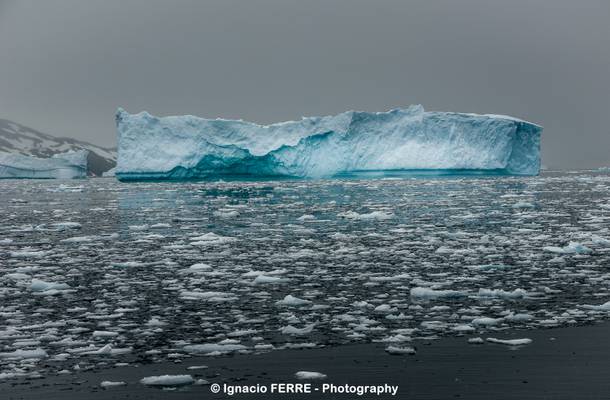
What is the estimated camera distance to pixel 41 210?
22062 millimetres

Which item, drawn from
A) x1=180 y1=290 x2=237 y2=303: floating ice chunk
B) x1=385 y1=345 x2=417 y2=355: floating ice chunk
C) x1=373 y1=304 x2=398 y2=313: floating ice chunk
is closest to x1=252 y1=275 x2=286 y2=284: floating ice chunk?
x1=180 y1=290 x2=237 y2=303: floating ice chunk

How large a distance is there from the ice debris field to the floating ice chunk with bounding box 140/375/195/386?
0.06ft

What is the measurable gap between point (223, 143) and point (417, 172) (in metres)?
14.3

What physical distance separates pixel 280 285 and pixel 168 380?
351 centimetres

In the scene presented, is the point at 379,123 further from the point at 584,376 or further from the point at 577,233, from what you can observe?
the point at 584,376

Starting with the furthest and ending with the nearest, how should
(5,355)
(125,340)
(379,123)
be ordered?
(379,123) → (125,340) → (5,355)

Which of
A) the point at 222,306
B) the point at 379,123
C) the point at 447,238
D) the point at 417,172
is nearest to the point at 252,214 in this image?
the point at 447,238

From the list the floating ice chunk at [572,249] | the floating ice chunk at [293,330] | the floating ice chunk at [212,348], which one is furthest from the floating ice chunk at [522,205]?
the floating ice chunk at [212,348]

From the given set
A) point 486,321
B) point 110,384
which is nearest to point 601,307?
point 486,321

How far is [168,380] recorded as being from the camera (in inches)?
189

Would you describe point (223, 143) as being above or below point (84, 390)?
above

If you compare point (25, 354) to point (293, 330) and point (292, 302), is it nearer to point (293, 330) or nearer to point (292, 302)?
point (293, 330)

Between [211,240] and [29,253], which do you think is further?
[211,240]

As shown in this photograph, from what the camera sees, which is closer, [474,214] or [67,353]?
[67,353]
